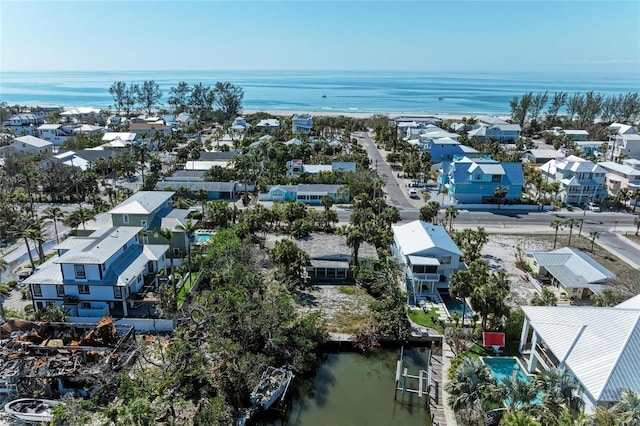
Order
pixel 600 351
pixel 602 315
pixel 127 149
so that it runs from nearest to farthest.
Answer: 1. pixel 600 351
2. pixel 602 315
3. pixel 127 149

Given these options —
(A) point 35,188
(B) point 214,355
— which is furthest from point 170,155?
(B) point 214,355

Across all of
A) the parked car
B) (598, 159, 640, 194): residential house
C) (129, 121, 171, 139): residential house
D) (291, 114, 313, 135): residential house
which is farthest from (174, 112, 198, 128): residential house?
(598, 159, 640, 194): residential house

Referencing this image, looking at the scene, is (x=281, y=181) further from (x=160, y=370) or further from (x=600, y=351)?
(x=600, y=351)

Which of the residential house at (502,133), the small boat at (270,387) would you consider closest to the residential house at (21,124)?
the small boat at (270,387)

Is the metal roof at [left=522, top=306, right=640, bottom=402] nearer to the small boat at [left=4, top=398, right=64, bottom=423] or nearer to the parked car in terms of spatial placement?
the small boat at [left=4, top=398, right=64, bottom=423]

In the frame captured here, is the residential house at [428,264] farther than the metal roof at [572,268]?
Yes

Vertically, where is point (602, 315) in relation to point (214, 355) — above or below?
above

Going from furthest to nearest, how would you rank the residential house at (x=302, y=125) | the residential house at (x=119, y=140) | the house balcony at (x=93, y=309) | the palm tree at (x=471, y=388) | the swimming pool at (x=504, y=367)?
the residential house at (x=302, y=125)
the residential house at (x=119, y=140)
the house balcony at (x=93, y=309)
the swimming pool at (x=504, y=367)
the palm tree at (x=471, y=388)

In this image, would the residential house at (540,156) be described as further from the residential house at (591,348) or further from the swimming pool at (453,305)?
the residential house at (591,348)
